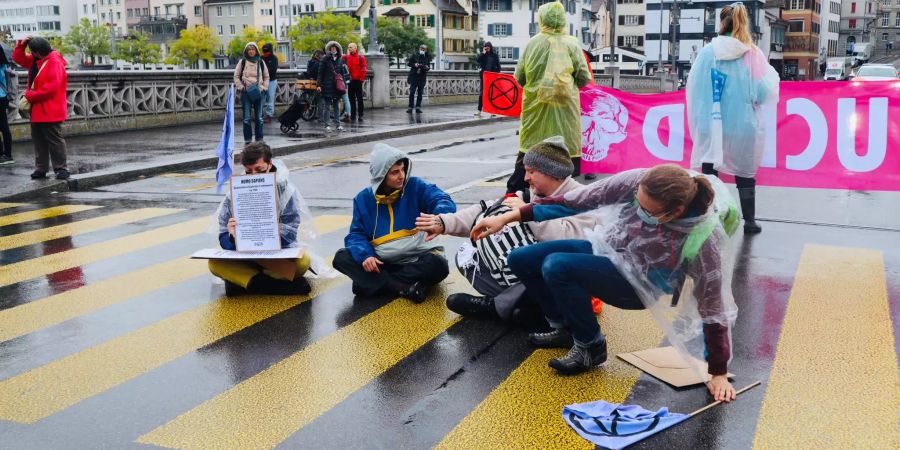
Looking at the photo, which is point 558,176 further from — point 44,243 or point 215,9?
point 215,9

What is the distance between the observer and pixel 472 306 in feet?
17.6

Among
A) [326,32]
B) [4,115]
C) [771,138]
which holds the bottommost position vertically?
[771,138]

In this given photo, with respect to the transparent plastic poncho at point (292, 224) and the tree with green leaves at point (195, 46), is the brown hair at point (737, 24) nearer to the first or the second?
the transparent plastic poncho at point (292, 224)

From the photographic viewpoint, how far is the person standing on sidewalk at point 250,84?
1705 cm

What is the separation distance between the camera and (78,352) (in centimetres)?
490

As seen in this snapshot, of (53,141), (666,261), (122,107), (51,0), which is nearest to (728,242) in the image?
(666,261)

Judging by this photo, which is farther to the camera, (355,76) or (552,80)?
(355,76)

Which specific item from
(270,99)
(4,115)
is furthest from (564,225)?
(270,99)

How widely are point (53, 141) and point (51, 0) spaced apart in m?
164

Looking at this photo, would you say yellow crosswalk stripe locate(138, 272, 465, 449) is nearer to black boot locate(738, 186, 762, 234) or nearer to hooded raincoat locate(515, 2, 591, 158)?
hooded raincoat locate(515, 2, 591, 158)

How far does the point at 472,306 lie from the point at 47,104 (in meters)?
8.27

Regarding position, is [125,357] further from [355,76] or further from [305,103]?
[355,76]

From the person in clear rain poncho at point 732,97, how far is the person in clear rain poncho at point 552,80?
3.36 ft

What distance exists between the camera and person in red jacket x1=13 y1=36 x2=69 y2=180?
11.3m
